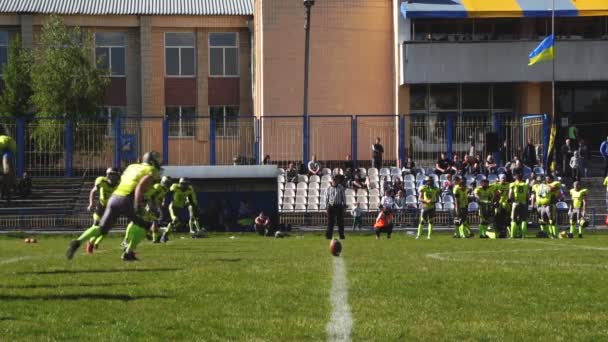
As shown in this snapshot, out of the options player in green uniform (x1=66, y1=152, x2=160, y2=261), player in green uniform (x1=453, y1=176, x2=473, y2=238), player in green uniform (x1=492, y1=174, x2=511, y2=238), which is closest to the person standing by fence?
player in green uniform (x1=453, y1=176, x2=473, y2=238)

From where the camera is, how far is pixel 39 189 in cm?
4103

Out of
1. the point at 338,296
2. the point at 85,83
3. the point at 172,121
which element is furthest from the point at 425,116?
the point at 338,296

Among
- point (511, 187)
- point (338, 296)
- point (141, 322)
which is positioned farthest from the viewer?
point (511, 187)

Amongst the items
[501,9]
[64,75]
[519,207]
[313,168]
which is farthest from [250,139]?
[519,207]

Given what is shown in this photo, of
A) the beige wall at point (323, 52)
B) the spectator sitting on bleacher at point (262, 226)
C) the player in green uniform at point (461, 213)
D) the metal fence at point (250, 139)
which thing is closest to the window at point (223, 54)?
the beige wall at point (323, 52)

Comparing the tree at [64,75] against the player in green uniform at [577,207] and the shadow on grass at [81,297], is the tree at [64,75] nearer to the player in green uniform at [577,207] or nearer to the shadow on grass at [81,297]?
the player in green uniform at [577,207]

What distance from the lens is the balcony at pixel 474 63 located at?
1779 inches

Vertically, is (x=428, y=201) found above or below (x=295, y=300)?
above

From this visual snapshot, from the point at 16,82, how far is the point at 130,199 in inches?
1408

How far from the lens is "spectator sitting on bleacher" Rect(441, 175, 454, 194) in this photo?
38.5m

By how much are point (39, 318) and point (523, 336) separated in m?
4.15

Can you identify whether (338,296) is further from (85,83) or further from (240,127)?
(85,83)

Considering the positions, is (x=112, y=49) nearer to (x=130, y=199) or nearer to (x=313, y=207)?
(x=313, y=207)

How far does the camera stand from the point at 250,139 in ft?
140
